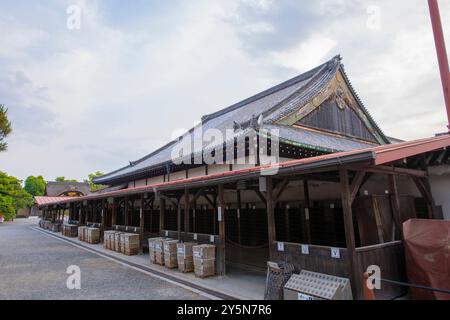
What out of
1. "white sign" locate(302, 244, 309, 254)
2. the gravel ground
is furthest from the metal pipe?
the gravel ground

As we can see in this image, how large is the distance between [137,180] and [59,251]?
18.7ft

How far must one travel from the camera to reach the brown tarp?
4.79 metres

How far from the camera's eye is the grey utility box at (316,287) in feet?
14.5

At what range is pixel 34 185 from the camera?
71.1m

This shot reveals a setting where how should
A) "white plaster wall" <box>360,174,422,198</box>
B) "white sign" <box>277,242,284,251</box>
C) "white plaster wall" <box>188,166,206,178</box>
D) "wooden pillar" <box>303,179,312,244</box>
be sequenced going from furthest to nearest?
"white plaster wall" <box>188,166,206,178</box>
"wooden pillar" <box>303,179,312,244</box>
"white plaster wall" <box>360,174,422,198</box>
"white sign" <box>277,242,284,251</box>

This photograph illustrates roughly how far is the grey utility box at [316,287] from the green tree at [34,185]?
7703cm

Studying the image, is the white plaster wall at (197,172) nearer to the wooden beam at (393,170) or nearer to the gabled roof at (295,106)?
the gabled roof at (295,106)

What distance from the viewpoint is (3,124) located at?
1407 centimetres

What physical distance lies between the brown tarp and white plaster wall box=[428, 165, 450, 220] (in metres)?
2.56

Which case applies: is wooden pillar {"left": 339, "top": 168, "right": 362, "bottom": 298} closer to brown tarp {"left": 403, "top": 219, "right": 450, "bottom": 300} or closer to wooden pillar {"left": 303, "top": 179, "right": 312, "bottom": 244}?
brown tarp {"left": 403, "top": 219, "right": 450, "bottom": 300}

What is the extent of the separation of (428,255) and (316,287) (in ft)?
7.06

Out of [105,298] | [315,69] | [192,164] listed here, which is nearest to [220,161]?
[192,164]

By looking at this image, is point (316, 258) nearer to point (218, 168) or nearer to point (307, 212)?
point (307, 212)
